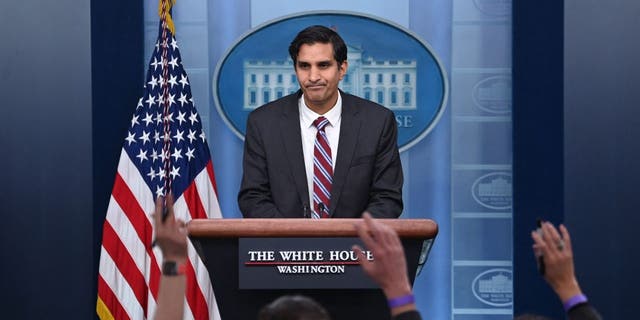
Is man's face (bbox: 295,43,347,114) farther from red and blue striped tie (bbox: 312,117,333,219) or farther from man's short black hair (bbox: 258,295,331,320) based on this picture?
man's short black hair (bbox: 258,295,331,320)

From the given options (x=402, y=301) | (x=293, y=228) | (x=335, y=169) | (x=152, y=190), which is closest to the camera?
(x=402, y=301)

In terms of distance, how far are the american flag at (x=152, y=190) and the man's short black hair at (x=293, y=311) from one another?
129 inches

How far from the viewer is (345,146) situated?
4.71m

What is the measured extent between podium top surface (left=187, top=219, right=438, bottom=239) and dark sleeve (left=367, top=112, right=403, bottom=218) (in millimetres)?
809

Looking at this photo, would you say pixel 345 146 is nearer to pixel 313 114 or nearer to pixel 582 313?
pixel 313 114

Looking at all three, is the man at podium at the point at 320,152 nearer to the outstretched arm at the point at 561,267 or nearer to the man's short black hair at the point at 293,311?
the outstretched arm at the point at 561,267

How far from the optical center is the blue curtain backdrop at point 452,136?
251 inches

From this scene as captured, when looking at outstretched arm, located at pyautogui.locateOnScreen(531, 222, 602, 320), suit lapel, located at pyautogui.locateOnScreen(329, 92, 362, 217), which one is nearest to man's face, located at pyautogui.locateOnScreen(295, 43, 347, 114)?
suit lapel, located at pyautogui.locateOnScreen(329, 92, 362, 217)

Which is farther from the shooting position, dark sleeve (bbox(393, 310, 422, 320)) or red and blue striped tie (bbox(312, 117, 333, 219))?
red and blue striped tie (bbox(312, 117, 333, 219))

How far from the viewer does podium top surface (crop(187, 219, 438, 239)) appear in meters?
3.74

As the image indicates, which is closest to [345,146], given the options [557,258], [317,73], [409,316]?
[317,73]

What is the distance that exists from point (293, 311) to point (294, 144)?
216 centimetres

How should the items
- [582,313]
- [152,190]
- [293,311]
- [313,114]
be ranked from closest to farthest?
[293,311]
[582,313]
[313,114]
[152,190]

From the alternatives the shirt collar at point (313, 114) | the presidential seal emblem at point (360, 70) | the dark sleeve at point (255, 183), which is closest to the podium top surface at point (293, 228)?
the dark sleeve at point (255, 183)
